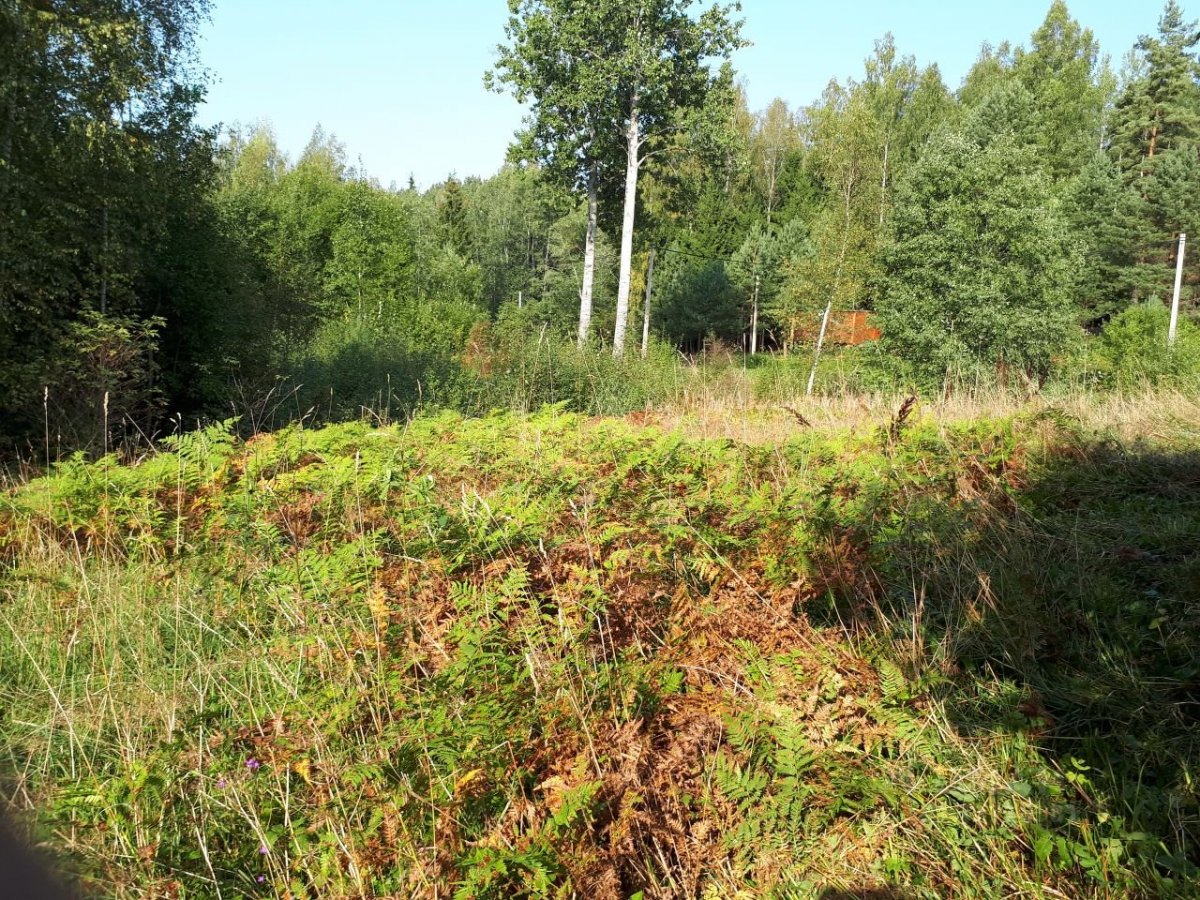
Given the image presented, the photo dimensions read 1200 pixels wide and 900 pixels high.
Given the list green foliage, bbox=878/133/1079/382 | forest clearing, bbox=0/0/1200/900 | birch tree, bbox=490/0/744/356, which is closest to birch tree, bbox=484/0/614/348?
birch tree, bbox=490/0/744/356

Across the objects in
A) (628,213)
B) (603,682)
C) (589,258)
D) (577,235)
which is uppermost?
(577,235)

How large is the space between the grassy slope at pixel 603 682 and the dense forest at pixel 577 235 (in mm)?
2165

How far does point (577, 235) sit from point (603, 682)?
167 ft

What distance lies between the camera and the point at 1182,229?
129ft

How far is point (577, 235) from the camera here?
51875 mm

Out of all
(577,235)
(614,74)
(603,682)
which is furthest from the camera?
(577,235)

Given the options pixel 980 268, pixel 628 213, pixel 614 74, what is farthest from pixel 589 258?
pixel 980 268

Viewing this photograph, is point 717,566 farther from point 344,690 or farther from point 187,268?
point 187,268

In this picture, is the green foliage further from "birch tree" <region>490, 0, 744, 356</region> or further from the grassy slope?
the grassy slope

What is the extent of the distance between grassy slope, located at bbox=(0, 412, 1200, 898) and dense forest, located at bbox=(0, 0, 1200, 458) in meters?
2.17

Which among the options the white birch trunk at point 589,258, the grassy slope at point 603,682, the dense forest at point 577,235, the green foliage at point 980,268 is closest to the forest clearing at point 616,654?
the grassy slope at point 603,682

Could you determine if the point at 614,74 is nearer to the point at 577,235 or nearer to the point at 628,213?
the point at 628,213

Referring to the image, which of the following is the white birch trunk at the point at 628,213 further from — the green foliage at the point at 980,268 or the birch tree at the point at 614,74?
the green foliage at the point at 980,268

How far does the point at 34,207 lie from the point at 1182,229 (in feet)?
151
